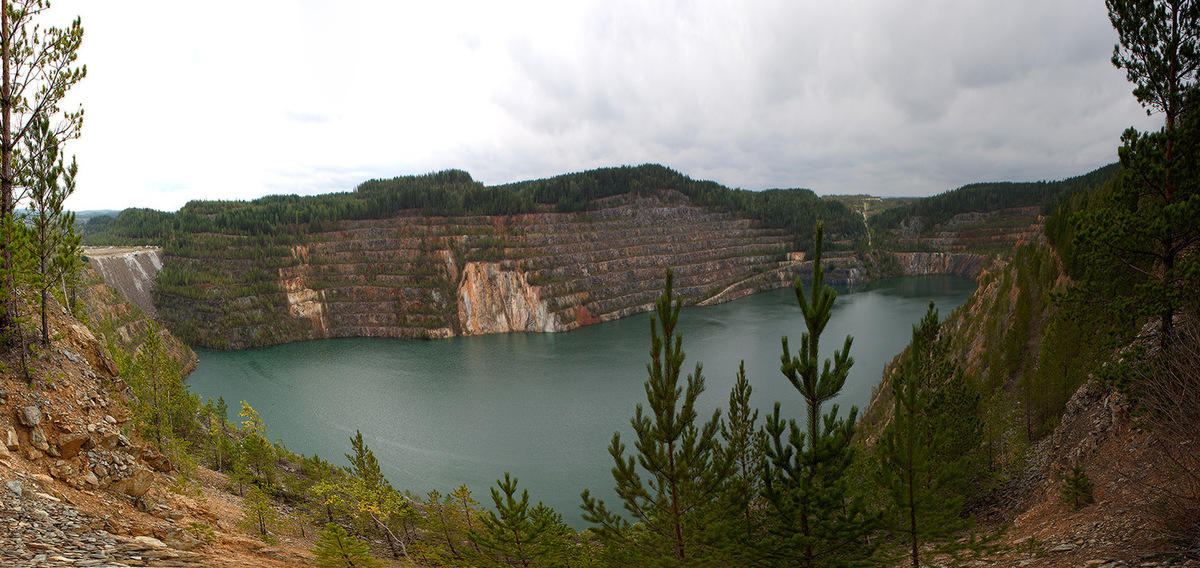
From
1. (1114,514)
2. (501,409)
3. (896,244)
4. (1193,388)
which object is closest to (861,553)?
(1114,514)

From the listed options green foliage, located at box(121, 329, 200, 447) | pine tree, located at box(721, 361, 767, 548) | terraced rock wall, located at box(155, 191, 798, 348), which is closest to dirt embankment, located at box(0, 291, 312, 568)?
pine tree, located at box(721, 361, 767, 548)

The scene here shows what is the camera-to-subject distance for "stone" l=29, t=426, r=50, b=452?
10.0 meters

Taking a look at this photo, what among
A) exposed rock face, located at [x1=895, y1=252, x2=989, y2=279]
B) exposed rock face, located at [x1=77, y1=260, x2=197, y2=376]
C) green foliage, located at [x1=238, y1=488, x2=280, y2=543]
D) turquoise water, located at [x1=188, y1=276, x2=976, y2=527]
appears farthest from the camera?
exposed rock face, located at [x1=895, y1=252, x2=989, y2=279]

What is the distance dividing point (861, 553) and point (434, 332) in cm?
7512

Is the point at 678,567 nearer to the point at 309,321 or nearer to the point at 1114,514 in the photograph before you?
the point at 1114,514

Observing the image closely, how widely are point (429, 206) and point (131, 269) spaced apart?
42022 mm

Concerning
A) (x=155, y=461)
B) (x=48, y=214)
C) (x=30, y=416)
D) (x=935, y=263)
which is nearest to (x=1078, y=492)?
(x=155, y=461)

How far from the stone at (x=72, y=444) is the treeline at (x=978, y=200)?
5555 inches

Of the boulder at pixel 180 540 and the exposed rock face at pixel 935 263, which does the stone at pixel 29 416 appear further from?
the exposed rock face at pixel 935 263

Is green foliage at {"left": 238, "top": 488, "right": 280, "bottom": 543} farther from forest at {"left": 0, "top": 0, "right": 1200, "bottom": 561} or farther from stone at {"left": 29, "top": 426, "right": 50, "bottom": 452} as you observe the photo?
stone at {"left": 29, "top": 426, "right": 50, "bottom": 452}

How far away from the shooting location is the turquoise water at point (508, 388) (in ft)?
120

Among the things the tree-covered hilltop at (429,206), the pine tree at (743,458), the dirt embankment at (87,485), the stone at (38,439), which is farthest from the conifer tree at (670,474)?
the tree-covered hilltop at (429,206)

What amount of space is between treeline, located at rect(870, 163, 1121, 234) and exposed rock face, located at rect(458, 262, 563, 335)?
103990mm

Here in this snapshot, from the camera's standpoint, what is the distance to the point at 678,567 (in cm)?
1020
